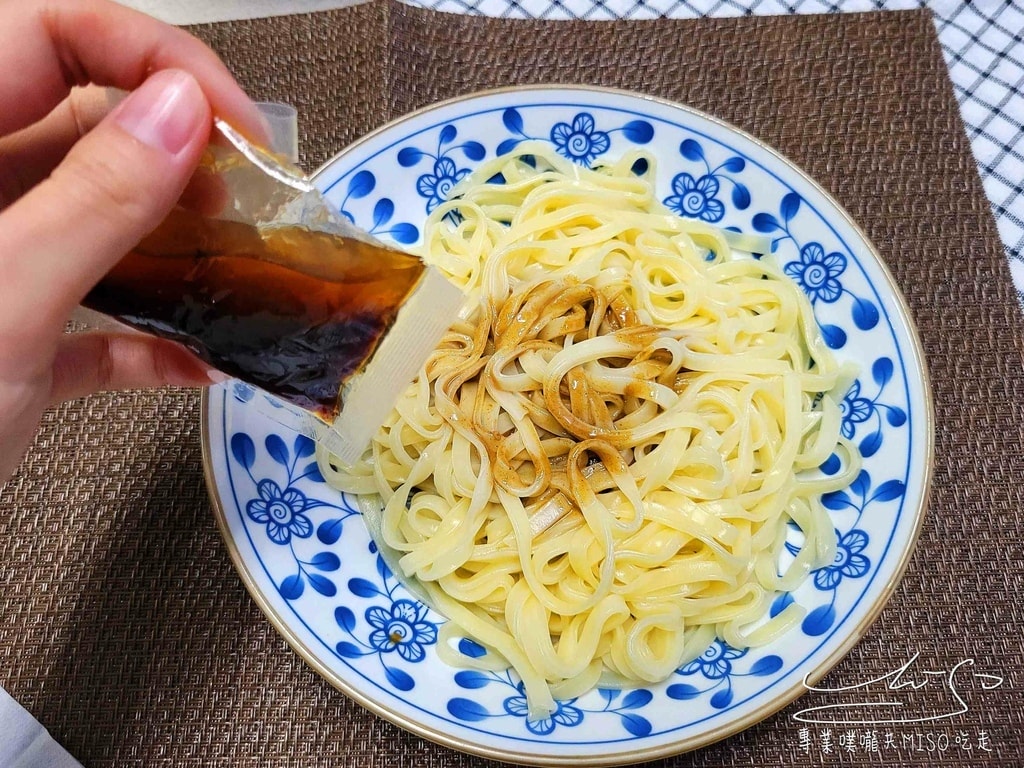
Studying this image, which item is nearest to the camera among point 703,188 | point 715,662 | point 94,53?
point 94,53

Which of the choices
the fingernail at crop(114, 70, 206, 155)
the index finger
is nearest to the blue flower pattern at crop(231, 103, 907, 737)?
the index finger

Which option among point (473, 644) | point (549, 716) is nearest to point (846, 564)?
point (549, 716)

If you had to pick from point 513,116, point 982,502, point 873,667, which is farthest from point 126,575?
point 982,502

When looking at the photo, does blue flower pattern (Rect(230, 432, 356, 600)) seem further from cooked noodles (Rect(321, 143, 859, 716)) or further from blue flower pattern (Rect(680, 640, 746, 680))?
blue flower pattern (Rect(680, 640, 746, 680))

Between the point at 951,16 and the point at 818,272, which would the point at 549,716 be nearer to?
the point at 818,272

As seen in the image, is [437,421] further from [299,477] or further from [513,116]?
[513,116]
